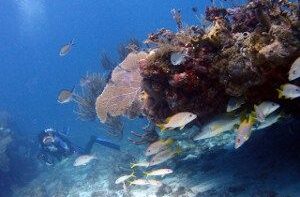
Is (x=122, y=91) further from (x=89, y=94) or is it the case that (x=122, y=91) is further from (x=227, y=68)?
(x=89, y=94)

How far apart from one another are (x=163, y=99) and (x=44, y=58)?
131 m

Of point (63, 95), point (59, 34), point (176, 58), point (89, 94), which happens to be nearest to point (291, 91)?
point (176, 58)

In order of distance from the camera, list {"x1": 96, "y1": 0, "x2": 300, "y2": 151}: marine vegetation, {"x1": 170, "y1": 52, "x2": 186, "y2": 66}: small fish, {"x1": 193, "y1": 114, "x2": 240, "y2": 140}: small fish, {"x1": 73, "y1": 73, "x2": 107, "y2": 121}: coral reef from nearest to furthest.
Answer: {"x1": 96, "y1": 0, "x2": 300, "y2": 151}: marine vegetation
{"x1": 193, "y1": 114, "x2": 240, "y2": 140}: small fish
{"x1": 170, "y1": 52, "x2": 186, "y2": 66}: small fish
{"x1": 73, "y1": 73, "x2": 107, "y2": 121}: coral reef

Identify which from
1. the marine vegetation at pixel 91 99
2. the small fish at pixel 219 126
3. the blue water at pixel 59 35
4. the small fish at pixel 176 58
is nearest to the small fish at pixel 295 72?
the small fish at pixel 219 126

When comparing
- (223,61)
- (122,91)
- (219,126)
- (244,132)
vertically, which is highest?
(122,91)

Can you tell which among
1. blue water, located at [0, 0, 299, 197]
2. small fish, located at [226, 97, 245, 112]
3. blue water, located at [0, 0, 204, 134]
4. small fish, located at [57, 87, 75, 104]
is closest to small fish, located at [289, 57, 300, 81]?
small fish, located at [226, 97, 245, 112]

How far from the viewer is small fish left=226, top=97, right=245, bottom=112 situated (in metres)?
5.17

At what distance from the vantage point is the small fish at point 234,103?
5172 millimetres

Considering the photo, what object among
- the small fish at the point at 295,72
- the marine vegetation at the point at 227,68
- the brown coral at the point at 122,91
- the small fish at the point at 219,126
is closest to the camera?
the small fish at the point at 295,72

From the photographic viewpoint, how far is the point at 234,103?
17.3 feet

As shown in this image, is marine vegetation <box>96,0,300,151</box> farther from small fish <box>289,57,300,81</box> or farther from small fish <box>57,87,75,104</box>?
small fish <box>57,87,75,104</box>

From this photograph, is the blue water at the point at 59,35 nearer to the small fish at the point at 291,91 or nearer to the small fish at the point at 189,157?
the small fish at the point at 189,157

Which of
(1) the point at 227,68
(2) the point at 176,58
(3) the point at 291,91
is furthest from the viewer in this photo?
(2) the point at 176,58

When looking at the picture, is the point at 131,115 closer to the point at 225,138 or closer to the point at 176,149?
the point at 176,149
